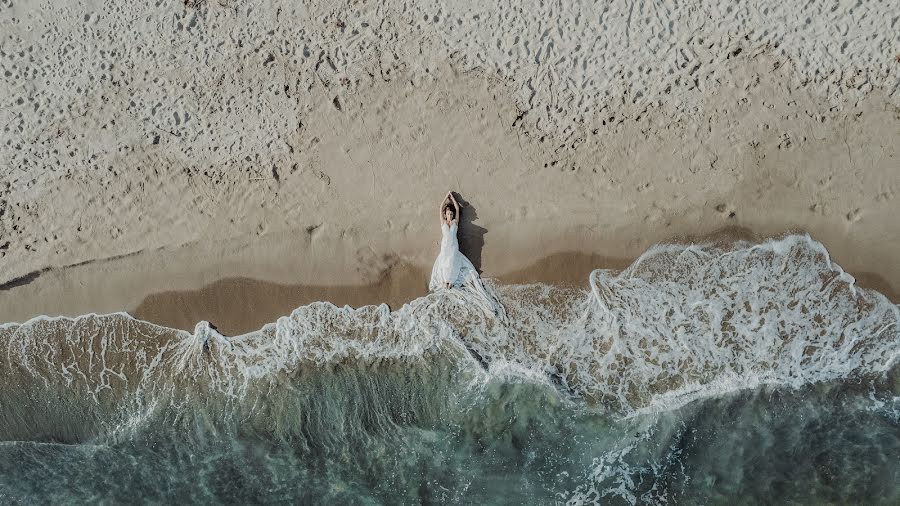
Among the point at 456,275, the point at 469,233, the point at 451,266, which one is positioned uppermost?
the point at 469,233

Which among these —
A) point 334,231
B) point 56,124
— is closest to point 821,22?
point 334,231

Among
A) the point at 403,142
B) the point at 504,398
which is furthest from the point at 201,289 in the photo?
the point at 504,398

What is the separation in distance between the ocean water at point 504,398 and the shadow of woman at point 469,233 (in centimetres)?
53

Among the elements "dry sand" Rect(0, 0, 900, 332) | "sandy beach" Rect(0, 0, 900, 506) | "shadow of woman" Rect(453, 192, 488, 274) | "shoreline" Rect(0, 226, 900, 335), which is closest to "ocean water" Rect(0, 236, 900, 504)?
"sandy beach" Rect(0, 0, 900, 506)

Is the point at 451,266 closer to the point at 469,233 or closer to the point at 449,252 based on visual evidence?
the point at 449,252

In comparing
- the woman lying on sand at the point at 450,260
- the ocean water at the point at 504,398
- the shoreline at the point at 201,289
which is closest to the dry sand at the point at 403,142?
the shoreline at the point at 201,289

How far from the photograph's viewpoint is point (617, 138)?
636 centimetres

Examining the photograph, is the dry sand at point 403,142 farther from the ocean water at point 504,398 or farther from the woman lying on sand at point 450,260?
the ocean water at point 504,398

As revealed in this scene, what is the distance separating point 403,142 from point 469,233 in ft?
4.01

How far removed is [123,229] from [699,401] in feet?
21.6

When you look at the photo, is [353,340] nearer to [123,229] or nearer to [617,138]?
[123,229]

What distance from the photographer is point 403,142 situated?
254 inches

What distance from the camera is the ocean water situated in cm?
631

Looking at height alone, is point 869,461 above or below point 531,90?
below
